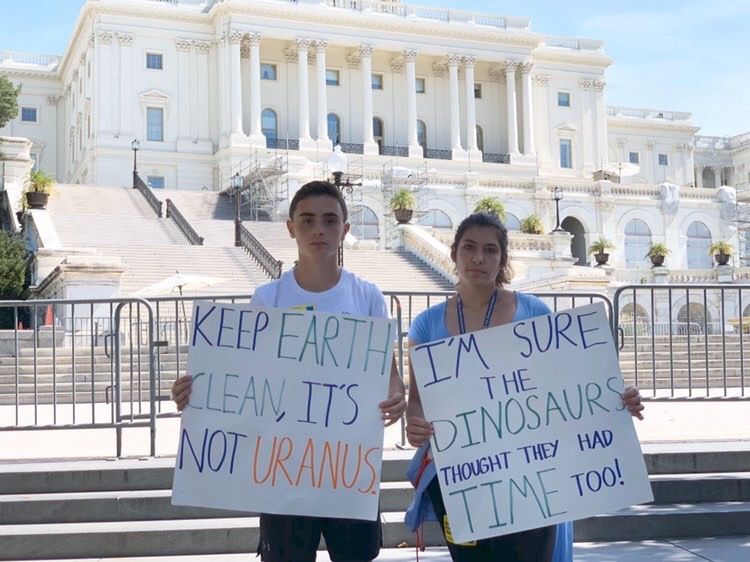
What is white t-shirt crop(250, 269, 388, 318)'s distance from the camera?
4.36m

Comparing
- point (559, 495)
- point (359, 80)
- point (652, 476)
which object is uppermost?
point (359, 80)

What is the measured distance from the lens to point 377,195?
49062mm

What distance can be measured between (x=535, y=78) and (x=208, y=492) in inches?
2887

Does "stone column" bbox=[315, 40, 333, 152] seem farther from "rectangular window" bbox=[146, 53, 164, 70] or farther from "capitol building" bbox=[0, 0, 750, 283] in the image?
"rectangular window" bbox=[146, 53, 164, 70]

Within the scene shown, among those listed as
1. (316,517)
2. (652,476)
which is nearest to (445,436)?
(316,517)

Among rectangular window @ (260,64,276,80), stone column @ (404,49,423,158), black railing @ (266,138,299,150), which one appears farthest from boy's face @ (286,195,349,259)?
rectangular window @ (260,64,276,80)

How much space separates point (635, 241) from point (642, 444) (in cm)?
5033

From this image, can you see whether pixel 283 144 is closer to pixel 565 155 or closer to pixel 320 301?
pixel 565 155

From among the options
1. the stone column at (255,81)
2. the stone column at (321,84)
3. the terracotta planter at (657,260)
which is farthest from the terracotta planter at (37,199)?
the stone column at (321,84)

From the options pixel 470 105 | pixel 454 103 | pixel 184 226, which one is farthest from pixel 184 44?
pixel 184 226

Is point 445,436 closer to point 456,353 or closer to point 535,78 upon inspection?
point 456,353

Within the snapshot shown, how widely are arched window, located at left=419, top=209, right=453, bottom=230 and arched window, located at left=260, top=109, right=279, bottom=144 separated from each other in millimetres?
17863

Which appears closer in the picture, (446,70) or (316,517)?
(316,517)

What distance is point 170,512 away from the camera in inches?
Result: 282
